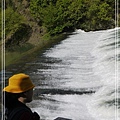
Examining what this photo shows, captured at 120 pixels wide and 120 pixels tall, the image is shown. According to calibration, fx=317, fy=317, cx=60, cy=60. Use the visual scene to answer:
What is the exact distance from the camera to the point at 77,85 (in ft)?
18.9

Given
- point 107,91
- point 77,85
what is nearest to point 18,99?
point 107,91

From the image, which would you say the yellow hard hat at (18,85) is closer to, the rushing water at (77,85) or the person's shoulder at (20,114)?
the person's shoulder at (20,114)

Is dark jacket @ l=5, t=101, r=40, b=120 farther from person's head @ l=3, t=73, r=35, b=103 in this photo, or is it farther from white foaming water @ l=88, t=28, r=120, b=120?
white foaming water @ l=88, t=28, r=120, b=120

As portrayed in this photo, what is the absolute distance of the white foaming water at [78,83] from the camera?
4.46 metres

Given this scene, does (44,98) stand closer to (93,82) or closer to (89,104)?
(89,104)

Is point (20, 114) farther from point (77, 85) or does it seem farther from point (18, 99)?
point (77, 85)

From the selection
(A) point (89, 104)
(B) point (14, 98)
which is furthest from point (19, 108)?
(A) point (89, 104)

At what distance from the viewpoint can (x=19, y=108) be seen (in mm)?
1291

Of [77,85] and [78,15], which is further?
[78,15]

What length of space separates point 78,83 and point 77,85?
13 centimetres

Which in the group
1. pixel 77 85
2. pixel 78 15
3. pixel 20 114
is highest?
pixel 78 15

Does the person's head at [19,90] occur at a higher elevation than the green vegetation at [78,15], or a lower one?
lower

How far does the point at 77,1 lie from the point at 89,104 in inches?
520

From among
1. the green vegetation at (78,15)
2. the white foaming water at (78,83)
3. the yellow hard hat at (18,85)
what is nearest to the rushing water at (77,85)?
the white foaming water at (78,83)
